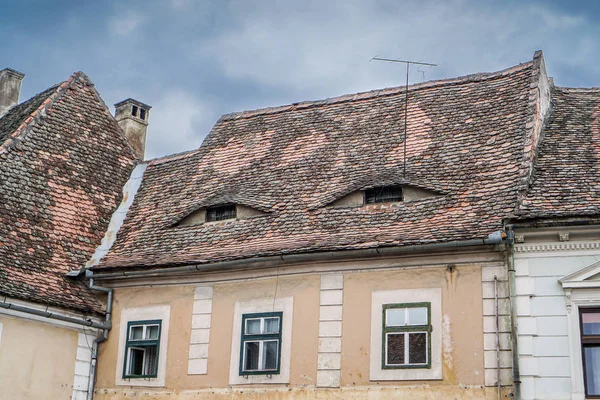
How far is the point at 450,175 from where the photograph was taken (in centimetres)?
1761

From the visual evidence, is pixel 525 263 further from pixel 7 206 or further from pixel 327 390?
pixel 7 206

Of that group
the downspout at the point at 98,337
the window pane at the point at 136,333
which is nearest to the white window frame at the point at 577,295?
the window pane at the point at 136,333

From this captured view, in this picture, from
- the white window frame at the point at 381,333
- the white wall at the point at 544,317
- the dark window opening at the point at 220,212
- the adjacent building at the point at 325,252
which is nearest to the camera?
the white wall at the point at 544,317

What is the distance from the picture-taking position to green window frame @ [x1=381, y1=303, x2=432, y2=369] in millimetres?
15477

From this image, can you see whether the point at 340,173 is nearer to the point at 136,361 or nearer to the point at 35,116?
the point at 136,361

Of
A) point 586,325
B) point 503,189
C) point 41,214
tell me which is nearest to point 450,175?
point 503,189

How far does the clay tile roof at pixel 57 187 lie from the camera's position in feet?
59.6

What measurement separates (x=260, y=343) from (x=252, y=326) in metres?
0.36

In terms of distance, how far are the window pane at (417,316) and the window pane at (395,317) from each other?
0.11m

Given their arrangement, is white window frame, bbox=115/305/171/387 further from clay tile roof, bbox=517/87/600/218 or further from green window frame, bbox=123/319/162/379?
clay tile roof, bbox=517/87/600/218

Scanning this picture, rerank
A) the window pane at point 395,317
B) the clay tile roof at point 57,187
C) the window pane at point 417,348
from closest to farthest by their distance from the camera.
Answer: the window pane at point 417,348, the window pane at point 395,317, the clay tile roof at point 57,187

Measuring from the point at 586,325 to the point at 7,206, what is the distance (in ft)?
36.3

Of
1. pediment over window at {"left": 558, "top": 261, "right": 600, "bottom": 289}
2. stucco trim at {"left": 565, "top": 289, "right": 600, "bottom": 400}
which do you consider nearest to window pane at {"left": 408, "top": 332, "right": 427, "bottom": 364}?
stucco trim at {"left": 565, "top": 289, "right": 600, "bottom": 400}

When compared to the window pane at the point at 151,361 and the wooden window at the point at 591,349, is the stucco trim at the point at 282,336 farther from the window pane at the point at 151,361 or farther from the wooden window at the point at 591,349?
the wooden window at the point at 591,349
